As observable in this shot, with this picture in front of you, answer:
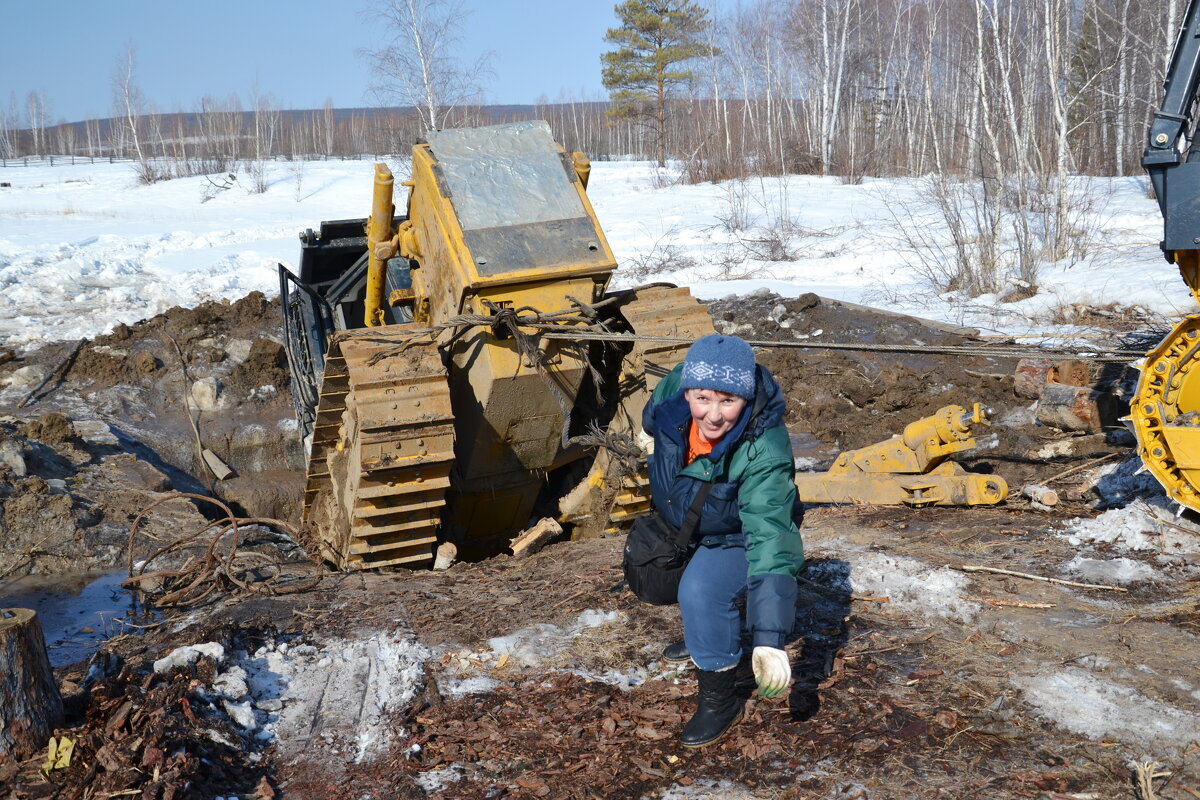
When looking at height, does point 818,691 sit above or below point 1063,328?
below

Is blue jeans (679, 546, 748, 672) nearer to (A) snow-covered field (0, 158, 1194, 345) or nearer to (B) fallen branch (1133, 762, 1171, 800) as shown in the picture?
(B) fallen branch (1133, 762, 1171, 800)

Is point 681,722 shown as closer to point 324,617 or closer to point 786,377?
point 324,617

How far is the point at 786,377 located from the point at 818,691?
6403 mm

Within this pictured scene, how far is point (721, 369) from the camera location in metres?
3.06

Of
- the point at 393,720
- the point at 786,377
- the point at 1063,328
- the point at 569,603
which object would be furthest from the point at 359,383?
the point at 1063,328

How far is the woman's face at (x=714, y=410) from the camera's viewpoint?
310 centimetres

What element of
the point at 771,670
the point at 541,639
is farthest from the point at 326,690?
the point at 771,670

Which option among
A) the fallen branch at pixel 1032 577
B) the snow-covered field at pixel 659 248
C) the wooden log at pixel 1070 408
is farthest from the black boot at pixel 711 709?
the snow-covered field at pixel 659 248

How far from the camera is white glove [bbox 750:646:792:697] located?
290 centimetres

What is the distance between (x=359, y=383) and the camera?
4.93 metres

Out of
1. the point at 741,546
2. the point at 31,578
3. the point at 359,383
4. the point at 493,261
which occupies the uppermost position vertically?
the point at 493,261

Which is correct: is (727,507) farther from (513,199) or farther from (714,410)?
(513,199)

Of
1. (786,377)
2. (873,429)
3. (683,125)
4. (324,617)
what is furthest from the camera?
(683,125)

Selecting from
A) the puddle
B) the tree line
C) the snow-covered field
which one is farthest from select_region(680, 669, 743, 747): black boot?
the tree line
